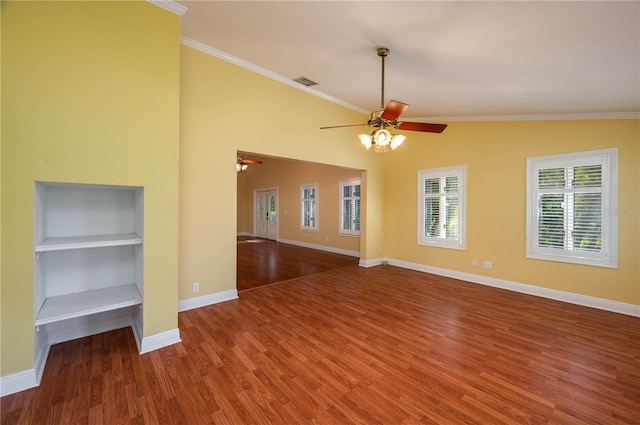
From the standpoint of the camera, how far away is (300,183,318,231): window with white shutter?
8.81m

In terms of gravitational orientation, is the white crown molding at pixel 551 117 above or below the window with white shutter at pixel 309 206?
above

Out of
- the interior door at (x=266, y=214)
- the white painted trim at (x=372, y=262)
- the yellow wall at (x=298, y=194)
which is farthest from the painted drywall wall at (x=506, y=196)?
the interior door at (x=266, y=214)

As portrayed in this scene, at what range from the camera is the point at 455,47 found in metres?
2.73

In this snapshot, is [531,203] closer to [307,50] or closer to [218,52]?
[307,50]

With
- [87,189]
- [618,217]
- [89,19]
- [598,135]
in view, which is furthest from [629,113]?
[87,189]

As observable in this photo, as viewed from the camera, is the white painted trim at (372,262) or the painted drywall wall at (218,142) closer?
the painted drywall wall at (218,142)

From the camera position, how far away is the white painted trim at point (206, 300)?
11.6 feet

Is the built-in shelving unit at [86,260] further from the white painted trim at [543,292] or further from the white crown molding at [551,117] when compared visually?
the white crown molding at [551,117]

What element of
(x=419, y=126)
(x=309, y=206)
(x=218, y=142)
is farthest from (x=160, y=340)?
(x=309, y=206)

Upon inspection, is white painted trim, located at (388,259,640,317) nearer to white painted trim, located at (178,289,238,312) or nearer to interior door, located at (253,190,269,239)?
white painted trim, located at (178,289,238,312)

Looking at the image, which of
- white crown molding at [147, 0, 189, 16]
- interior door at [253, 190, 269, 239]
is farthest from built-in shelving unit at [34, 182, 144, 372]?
interior door at [253, 190, 269, 239]

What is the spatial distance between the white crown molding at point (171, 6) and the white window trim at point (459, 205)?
4.89m

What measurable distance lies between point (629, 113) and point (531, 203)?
158 centimetres

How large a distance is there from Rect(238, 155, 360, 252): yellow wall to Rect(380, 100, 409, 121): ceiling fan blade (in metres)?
3.67
